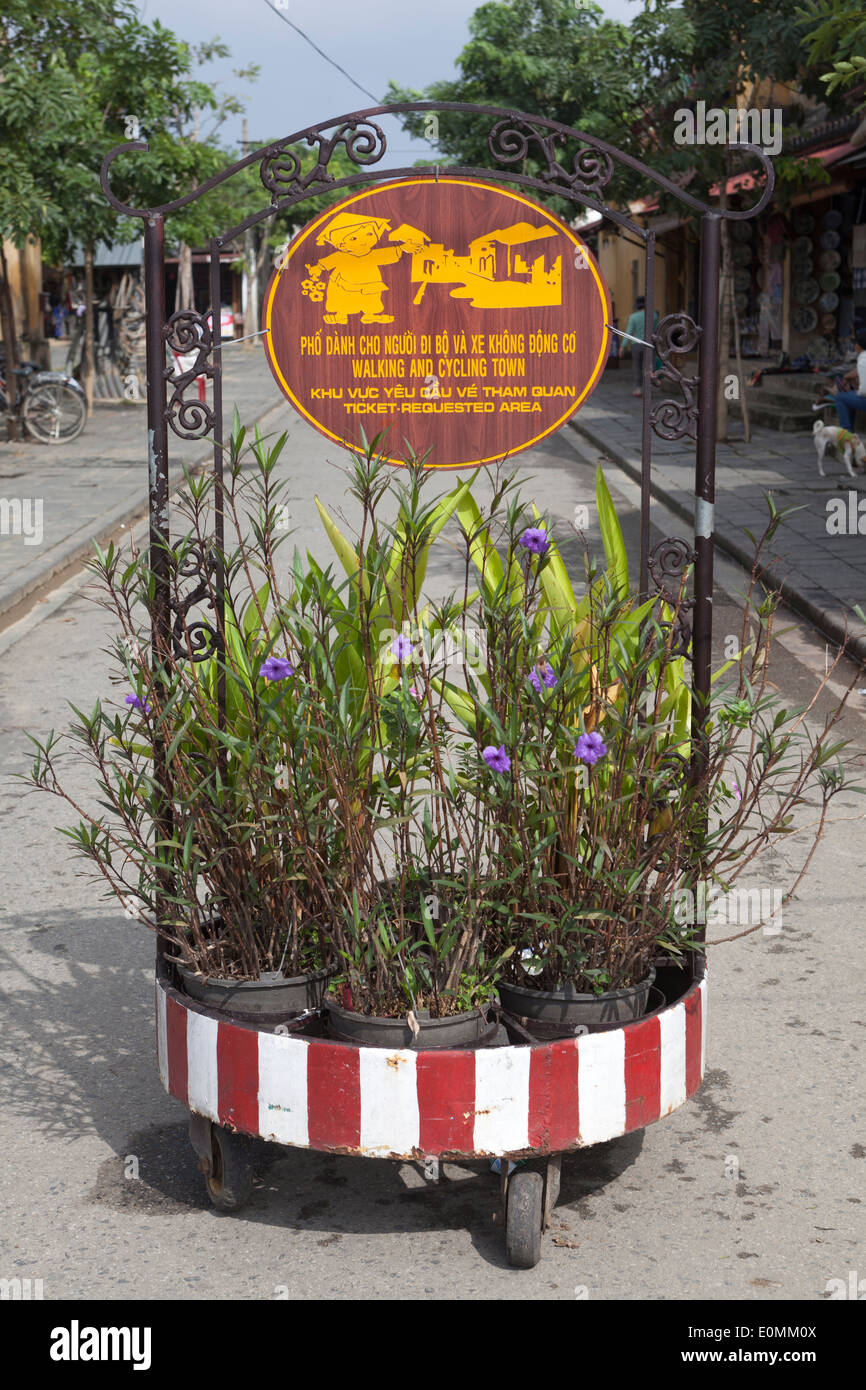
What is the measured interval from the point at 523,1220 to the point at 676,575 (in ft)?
4.87

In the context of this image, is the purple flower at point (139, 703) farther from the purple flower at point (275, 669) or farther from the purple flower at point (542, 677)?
the purple flower at point (542, 677)

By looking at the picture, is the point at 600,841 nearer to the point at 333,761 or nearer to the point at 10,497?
the point at 333,761

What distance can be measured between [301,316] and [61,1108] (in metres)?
2.12

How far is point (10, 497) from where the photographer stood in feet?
50.4

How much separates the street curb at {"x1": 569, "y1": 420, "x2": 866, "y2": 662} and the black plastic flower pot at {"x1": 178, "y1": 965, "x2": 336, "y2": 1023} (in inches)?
73.9

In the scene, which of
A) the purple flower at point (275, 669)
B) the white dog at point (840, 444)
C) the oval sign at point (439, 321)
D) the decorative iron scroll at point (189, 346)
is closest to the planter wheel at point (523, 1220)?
the purple flower at point (275, 669)

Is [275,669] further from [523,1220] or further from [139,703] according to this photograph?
[523,1220]

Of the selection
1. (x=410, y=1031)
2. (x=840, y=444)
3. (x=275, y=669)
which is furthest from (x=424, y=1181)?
(x=840, y=444)

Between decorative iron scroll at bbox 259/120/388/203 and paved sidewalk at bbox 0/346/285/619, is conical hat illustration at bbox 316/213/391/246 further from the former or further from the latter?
paved sidewalk at bbox 0/346/285/619

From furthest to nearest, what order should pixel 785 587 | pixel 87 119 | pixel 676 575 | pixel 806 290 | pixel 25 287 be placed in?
1. pixel 25 287
2. pixel 806 290
3. pixel 87 119
4. pixel 785 587
5. pixel 676 575

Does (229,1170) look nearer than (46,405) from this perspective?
Yes

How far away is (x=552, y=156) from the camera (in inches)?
136

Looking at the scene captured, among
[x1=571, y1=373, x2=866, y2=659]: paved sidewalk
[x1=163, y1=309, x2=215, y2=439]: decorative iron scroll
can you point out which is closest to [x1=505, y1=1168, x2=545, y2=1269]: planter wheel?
[x1=163, y1=309, x2=215, y2=439]: decorative iron scroll

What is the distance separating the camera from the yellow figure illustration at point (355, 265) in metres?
3.61
